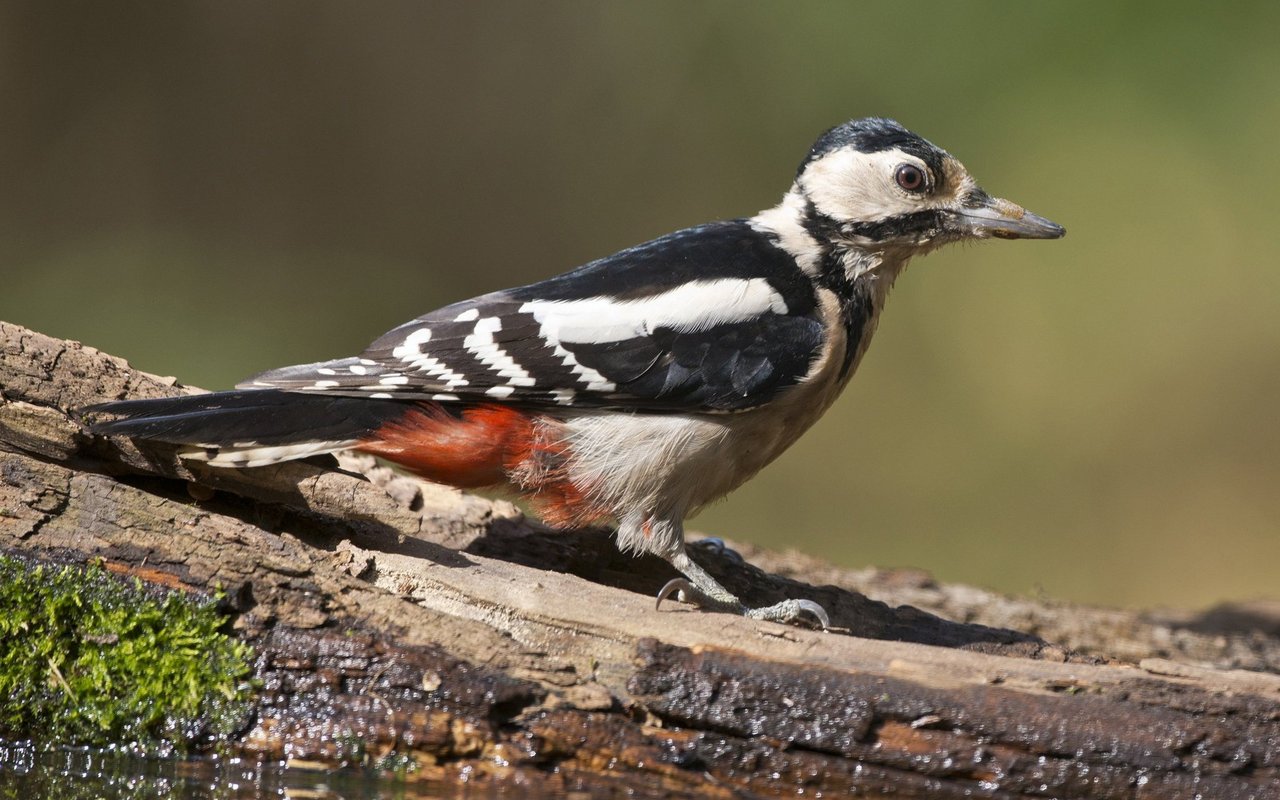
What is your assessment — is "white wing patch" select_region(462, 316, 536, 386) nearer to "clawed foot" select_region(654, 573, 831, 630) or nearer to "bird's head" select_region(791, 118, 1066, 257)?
"clawed foot" select_region(654, 573, 831, 630)

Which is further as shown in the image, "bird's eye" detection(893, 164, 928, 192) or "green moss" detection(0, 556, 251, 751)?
"bird's eye" detection(893, 164, 928, 192)

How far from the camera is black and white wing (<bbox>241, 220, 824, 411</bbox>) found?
3727 millimetres

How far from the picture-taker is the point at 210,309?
9.62 m

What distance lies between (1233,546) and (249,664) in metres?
7.44

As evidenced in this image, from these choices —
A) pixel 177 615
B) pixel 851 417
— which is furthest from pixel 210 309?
pixel 177 615

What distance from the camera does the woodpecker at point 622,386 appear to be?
3.71 metres

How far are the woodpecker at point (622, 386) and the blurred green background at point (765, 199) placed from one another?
4793 millimetres

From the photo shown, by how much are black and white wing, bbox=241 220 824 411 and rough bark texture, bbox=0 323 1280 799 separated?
0.57 metres

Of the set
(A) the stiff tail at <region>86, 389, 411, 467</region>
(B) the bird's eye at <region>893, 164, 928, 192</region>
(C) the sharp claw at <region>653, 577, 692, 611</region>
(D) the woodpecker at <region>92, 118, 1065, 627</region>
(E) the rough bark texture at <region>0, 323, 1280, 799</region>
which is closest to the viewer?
(E) the rough bark texture at <region>0, 323, 1280, 799</region>

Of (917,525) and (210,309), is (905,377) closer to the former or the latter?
(917,525)

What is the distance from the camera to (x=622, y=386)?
3.82 meters

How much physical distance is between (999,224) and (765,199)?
6.09m

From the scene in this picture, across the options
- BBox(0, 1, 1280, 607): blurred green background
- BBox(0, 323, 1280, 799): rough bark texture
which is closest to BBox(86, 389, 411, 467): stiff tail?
BBox(0, 323, 1280, 799): rough bark texture

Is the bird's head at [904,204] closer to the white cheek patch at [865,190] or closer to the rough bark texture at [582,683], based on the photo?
the white cheek patch at [865,190]
